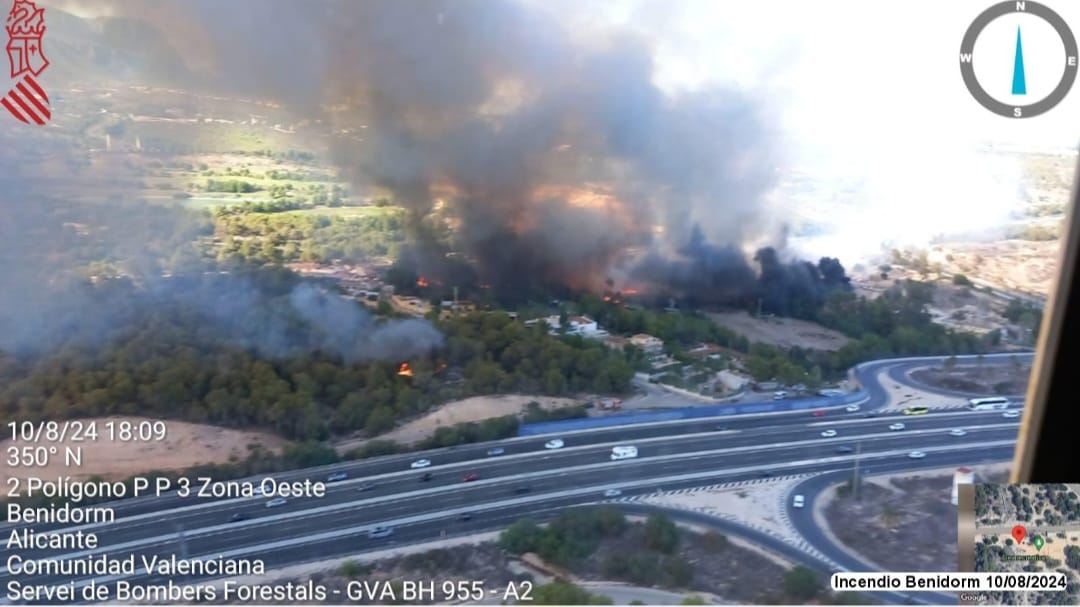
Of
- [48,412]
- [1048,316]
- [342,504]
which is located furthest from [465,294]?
[1048,316]

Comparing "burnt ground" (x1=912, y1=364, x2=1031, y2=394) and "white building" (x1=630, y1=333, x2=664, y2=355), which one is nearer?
"burnt ground" (x1=912, y1=364, x2=1031, y2=394)

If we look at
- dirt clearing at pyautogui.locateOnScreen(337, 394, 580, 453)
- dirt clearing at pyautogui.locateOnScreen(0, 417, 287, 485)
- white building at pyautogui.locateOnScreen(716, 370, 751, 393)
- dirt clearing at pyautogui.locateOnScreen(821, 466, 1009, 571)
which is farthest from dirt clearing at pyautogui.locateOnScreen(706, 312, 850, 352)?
dirt clearing at pyautogui.locateOnScreen(0, 417, 287, 485)

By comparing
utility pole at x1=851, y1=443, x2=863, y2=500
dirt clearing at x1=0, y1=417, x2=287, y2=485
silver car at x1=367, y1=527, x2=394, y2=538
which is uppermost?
dirt clearing at x1=0, y1=417, x2=287, y2=485

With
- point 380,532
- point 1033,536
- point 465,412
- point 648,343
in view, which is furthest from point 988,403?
point 380,532

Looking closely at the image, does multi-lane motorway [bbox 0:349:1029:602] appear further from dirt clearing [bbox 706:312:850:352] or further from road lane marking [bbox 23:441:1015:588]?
dirt clearing [bbox 706:312:850:352]

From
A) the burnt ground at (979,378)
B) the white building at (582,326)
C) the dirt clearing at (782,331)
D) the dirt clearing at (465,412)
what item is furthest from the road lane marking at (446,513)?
the white building at (582,326)
